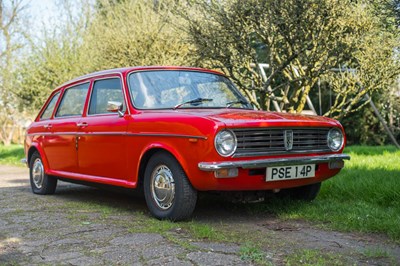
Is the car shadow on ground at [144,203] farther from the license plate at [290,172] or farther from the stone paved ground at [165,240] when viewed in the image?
the license plate at [290,172]

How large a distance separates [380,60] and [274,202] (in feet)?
14.0

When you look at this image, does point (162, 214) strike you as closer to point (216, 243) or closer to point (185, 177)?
point (185, 177)

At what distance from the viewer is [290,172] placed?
4.84 metres

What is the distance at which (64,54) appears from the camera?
701 inches

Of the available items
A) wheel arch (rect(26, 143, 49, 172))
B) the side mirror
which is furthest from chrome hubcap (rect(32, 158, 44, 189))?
the side mirror

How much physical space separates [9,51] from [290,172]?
76.6 feet

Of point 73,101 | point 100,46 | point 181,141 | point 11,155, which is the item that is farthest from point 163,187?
point 11,155

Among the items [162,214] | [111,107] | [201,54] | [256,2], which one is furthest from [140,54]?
[162,214]

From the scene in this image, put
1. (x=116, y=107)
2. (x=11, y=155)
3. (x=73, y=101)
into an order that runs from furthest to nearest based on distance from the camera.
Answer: (x=11, y=155)
(x=73, y=101)
(x=116, y=107)

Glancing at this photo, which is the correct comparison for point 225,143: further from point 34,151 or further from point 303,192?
point 34,151

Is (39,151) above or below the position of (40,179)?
above

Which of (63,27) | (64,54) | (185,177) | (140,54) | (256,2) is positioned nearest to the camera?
(185,177)

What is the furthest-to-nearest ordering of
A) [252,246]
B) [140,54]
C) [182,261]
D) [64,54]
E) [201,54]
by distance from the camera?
Result: [64,54]
[140,54]
[201,54]
[252,246]
[182,261]

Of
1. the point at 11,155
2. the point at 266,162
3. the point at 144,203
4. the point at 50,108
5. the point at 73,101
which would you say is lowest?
the point at 11,155
